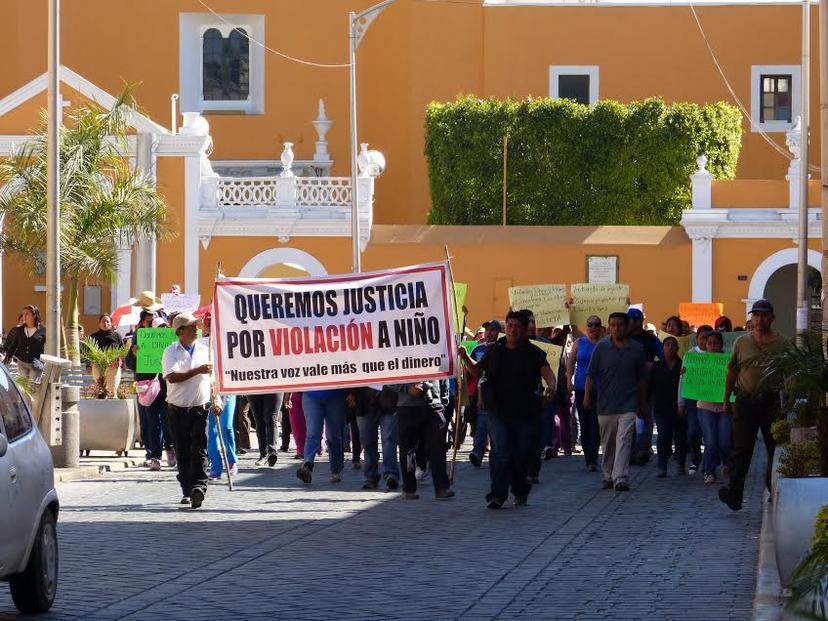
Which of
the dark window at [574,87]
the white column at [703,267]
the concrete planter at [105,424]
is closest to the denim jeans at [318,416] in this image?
the concrete planter at [105,424]

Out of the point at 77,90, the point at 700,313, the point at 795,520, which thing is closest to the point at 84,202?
the point at 77,90

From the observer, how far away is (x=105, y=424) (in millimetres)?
22281

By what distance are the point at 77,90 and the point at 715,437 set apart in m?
21.6

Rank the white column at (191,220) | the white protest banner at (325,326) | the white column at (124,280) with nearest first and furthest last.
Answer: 1. the white protest banner at (325,326)
2. the white column at (124,280)
3. the white column at (191,220)

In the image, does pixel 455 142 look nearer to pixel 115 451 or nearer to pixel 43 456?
pixel 115 451

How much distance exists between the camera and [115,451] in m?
22.9

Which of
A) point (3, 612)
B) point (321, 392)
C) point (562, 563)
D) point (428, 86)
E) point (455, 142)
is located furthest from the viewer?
point (428, 86)

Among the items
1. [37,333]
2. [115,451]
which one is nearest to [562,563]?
[115,451]

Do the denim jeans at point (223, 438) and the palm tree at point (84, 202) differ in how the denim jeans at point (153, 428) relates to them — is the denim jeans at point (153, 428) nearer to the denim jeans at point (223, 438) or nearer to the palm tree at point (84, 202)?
the denim jeans at point (223, 438)

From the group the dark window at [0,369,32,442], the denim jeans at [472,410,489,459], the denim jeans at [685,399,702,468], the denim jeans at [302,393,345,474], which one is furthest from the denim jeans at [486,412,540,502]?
the dark window at [0,369,32,442]

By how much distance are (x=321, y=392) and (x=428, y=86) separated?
109 feet

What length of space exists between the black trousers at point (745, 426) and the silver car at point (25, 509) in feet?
21.5

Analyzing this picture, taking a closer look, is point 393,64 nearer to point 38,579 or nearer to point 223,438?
point 223,438

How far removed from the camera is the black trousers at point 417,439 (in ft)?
56.7
